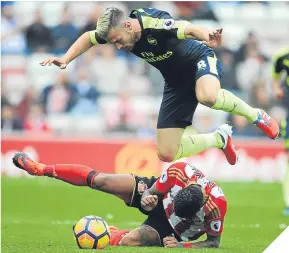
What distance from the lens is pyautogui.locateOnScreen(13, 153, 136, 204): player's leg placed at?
9742mm

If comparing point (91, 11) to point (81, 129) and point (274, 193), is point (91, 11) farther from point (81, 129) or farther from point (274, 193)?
point (274, 193)

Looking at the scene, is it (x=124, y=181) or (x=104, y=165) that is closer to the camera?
(x=124, y=181)

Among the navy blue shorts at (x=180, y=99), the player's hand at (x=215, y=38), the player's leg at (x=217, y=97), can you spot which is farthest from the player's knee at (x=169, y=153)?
the player's hand at (x=215, y=38)

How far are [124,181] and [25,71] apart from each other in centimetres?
1196

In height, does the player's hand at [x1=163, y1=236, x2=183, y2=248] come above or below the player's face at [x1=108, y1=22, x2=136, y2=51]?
below

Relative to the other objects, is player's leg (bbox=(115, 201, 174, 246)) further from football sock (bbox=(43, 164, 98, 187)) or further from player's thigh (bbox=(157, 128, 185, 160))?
player's thigh (bbox=(157, 128, 185, 160))

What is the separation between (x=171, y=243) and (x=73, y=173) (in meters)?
1.36

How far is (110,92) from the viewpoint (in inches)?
826

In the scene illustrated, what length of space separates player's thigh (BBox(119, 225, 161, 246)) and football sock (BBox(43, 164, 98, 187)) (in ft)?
2.37

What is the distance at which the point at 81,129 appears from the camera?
795 inches

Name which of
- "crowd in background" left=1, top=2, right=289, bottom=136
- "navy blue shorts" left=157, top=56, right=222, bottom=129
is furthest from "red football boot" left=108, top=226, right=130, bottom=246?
"crowd in background" left=1, top=2, right=289, bottom=136

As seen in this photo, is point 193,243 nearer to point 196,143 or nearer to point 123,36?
point 196,143

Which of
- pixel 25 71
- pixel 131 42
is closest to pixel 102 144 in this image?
pixel 25 71

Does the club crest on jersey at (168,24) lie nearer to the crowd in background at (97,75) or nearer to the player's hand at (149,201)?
the player's hand at (149,201)
